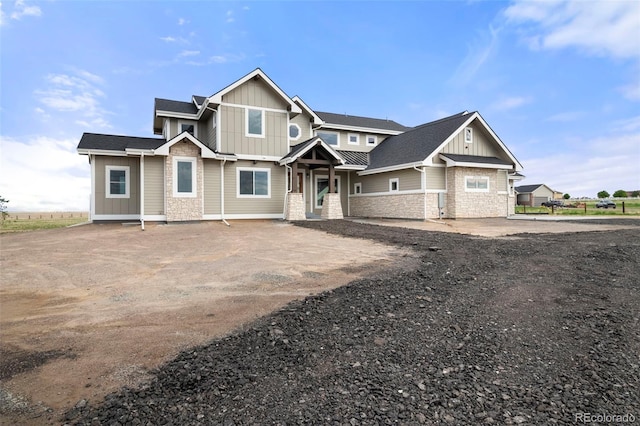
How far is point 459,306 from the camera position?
4434 millimetres

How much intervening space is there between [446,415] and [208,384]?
71.5 inches

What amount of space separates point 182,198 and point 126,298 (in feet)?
38.5

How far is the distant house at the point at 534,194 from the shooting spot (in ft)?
A: 206

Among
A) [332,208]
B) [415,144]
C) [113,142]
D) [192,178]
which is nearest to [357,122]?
[415,144]

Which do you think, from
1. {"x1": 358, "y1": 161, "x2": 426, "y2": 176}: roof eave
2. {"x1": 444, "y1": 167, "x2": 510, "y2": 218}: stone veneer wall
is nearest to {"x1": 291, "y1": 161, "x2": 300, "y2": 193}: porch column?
{"x1": 358, "y1": 161, "x2": 426, "y2": 176}: roof eave

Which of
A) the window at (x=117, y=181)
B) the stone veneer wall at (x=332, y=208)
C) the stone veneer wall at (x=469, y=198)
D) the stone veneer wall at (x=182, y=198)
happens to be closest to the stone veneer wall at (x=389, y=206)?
the stone veneer wall at (x=469, y=198)

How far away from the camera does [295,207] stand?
17922 mm

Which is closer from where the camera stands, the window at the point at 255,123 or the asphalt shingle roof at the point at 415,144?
the window at the point at 255,123

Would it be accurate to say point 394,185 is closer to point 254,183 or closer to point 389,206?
point 389,206

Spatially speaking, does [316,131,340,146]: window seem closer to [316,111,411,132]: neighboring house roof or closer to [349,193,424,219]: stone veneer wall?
[316,111,411,132]: neighboring house roof

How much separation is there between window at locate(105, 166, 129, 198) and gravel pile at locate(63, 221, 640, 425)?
16.4 m

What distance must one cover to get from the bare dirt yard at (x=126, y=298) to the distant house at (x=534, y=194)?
64.1 m

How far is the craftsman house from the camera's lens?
53.1 feet

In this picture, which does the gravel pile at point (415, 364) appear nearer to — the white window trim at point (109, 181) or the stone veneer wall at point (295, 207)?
the stone veneer wall at point (295, 207)
